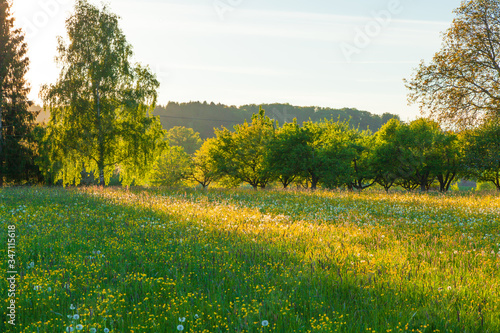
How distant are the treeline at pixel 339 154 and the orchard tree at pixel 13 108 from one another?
24243 mm

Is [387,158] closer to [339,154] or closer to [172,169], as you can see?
[339,154]

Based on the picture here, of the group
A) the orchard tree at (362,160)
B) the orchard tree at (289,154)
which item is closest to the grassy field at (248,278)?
the orchard tree at (289,154)

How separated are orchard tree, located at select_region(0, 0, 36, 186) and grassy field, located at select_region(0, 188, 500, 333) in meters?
31.8

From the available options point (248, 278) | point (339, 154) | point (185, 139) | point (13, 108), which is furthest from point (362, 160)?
point (185, 139)

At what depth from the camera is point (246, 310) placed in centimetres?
355

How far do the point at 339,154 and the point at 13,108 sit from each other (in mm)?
38788

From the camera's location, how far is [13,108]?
3553 centimetres

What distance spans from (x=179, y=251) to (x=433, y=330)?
160 inches

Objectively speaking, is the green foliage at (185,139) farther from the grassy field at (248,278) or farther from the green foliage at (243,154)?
the grassy field at (248,278)

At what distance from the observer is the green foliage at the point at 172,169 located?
65.8 m

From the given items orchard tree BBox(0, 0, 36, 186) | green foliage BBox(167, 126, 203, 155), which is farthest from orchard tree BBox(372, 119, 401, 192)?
green foliage BBox(167, 126, 203, 155)

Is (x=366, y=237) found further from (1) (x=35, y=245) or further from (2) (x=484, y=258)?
(1) (x=35, y=245)

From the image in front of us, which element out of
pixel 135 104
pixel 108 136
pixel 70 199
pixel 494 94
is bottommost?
pixel 70 199

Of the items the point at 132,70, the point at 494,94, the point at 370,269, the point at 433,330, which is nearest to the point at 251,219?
the point at 370,269
